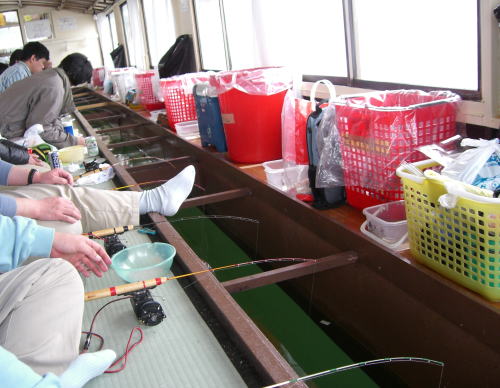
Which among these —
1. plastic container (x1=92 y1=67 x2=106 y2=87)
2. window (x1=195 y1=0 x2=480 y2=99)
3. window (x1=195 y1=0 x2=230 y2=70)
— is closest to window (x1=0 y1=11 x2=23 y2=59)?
plastic container (x1=92 y1=67 x2=106 y2=87)

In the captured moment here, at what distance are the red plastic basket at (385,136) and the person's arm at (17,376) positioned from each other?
1346 millimetres

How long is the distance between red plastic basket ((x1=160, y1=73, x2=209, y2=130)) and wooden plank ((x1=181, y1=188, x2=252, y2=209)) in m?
1.80

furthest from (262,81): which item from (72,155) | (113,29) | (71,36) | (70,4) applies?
(71,36)

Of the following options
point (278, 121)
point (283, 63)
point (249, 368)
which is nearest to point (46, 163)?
point (278, 121)

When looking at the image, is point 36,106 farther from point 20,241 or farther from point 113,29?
point 113,29

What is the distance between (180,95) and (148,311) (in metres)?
3.18

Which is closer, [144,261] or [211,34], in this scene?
[144,261]

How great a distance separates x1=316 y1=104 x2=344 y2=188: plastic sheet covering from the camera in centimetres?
203

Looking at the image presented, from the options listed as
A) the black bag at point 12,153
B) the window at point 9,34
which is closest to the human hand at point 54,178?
the black bag at point 12,153

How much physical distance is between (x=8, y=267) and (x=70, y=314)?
0.74 ft

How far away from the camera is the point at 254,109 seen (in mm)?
2807

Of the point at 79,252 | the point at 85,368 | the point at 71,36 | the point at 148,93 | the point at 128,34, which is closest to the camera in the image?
the point at 85,368

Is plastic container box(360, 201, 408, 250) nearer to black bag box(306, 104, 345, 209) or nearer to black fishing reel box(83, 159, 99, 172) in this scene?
black bag box(306, 104, 345, 209)

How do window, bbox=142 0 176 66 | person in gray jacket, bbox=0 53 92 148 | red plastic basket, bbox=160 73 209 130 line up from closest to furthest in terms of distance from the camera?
1. person in gray jacket, bbox=0 53 92 148
2. red plastic basket, bbox=160 73 209 130
3. window, bbox=142 0 176 66
